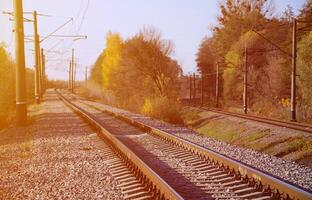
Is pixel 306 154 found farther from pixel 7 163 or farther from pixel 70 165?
pixel 7 163

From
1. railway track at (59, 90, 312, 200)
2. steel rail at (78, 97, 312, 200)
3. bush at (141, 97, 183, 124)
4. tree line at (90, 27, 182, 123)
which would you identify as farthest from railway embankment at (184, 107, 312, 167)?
tree line at (90, 27, 182, 123)

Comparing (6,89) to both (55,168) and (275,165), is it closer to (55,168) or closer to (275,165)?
(55,168)

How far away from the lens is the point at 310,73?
34.6 m

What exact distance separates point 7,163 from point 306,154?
376 inches

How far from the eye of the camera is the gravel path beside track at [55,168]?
8734 millimetres

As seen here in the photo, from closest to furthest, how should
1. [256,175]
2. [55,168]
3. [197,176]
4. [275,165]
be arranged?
[256,175]
[197,176]
[55,168]
[275,165]

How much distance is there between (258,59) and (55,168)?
151 ft

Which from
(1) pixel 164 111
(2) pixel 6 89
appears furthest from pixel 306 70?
(2) pixel 6 89

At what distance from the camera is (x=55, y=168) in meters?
11.4

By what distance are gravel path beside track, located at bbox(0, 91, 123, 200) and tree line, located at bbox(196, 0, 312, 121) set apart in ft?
62.3

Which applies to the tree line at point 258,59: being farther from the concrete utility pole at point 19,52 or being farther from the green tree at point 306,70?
the concrete utility pole at point 19,52

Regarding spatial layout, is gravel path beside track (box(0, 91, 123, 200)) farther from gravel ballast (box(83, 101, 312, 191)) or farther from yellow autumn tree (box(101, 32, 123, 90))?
yellow autumn tree (box(101, 32, 123, 90))

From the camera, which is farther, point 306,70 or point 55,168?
point 306,70

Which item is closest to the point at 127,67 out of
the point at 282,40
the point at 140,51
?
the point at 140,51
